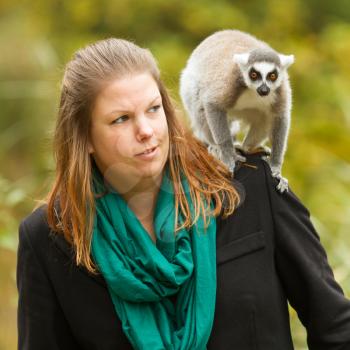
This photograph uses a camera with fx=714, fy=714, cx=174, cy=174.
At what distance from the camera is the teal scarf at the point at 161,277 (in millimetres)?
1932

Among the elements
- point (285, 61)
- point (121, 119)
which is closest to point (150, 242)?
point (121, 119)

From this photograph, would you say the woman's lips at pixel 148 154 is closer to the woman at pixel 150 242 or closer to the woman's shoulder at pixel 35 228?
the woman at pixel 150 242

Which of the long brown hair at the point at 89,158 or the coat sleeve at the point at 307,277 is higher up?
the long brown hair at the point at 89,158

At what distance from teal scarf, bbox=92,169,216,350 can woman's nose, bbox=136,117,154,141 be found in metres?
0.24

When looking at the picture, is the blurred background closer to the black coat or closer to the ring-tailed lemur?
the ring-tailed lemur

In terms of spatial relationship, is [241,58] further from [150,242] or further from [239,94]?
[150,242]

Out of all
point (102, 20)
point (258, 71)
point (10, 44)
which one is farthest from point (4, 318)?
point (102, 20)

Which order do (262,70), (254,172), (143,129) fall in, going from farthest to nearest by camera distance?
(262,70)
(254,172)
(143,129)

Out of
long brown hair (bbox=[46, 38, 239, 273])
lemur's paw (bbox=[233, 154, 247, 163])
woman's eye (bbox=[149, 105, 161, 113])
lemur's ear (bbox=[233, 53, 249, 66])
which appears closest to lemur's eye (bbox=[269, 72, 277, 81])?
lemur's ear (bbox=[233, 53, 249, 66])

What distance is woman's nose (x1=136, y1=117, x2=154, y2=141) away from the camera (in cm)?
192

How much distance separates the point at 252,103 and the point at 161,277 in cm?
115

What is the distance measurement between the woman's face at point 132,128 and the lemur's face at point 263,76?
2.80ft

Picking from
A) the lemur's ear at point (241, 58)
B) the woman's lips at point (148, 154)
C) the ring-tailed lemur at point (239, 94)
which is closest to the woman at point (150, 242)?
the woman's lips at point (148, 154)

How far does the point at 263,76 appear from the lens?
2850 millimetres
